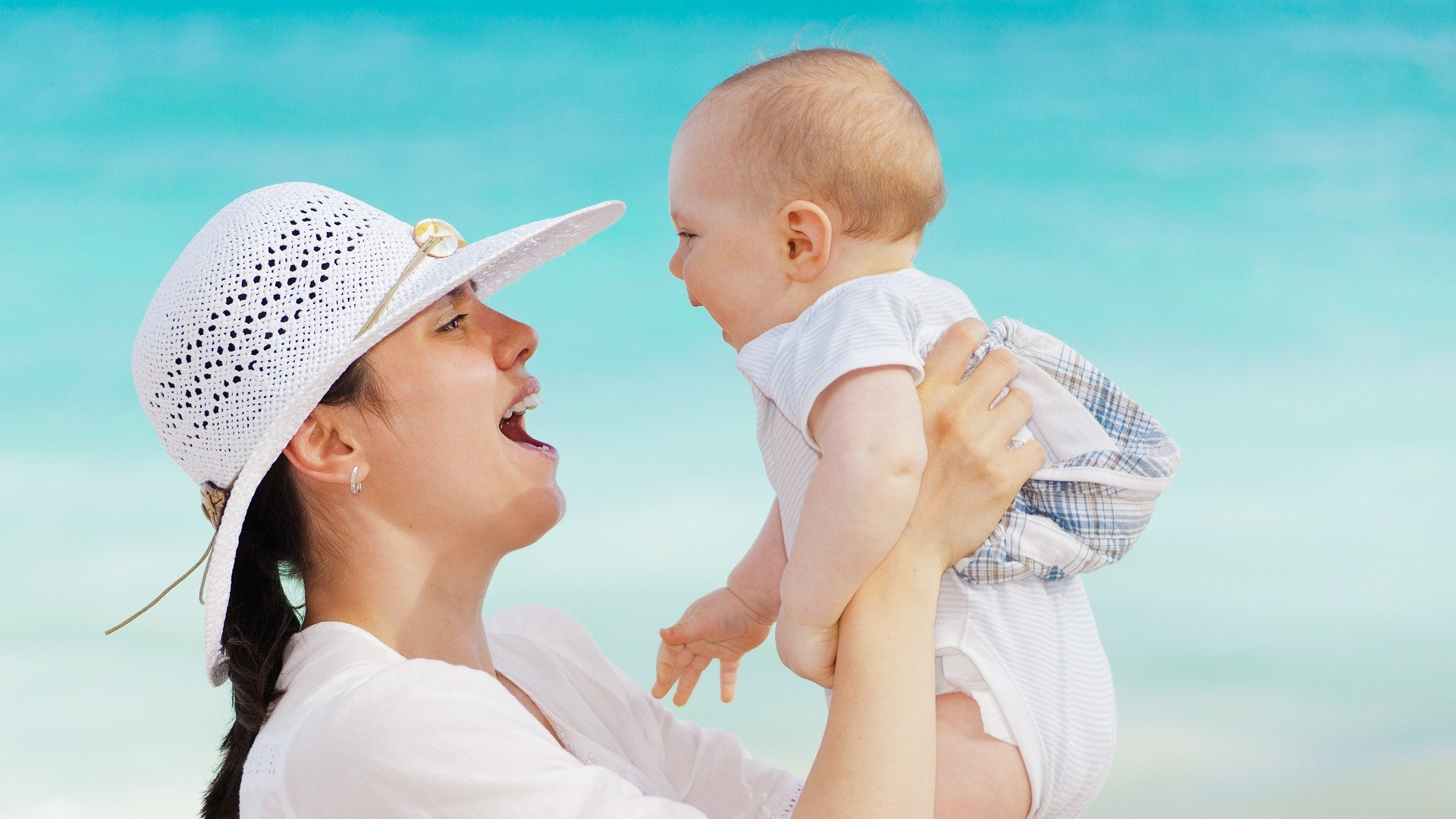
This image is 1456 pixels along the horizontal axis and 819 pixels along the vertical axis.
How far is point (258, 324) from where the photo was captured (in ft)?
7.89

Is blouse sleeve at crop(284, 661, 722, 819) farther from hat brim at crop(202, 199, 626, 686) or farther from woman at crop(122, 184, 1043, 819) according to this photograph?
hat brim at crop(202, 199, 626, 686)

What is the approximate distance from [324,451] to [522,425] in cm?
46

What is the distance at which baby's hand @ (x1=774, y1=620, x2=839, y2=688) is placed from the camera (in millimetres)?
2115

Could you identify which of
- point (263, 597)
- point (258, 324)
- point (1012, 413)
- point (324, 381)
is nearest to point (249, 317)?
point (258, 324)

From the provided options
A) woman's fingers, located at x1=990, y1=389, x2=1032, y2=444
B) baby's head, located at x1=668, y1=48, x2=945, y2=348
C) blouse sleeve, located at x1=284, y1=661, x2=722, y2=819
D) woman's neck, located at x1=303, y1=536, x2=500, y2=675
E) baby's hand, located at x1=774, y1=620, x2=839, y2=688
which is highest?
baby's head, located at x1=668, y1=48, x2=945, y2=348

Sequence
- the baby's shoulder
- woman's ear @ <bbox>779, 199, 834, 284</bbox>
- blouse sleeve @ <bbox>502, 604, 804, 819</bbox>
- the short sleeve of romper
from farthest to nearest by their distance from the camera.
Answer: blouse sleeve @ <bbox>502, 604, 804, 819</bbox> < woman's ear @ <bbox>779, 199, 834, 284</bbox> < the baby's shoulder < the short sleeve of romper

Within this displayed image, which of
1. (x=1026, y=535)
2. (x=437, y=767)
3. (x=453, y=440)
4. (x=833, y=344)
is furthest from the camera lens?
(x=453, y=440)

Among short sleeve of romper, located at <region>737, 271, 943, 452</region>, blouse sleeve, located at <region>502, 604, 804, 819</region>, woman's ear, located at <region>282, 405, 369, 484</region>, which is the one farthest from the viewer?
blouse sleeve, located at <region>502, 604, 804, 819</region>

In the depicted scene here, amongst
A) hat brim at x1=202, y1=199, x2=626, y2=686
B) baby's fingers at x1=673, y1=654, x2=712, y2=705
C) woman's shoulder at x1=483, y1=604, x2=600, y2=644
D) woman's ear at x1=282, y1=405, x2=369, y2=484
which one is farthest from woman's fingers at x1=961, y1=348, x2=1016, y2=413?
woman's shoulder at x1=483, y1=604, x2=600, y2=644

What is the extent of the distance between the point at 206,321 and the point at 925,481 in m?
1.38

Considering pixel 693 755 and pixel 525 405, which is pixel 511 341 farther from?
pixel 693 755

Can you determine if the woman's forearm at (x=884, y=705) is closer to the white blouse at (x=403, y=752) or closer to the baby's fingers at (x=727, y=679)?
the white blouse at (x=403, y=752)

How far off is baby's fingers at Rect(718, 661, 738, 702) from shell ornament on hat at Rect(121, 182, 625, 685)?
1079 mm

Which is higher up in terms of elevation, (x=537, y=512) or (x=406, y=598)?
(x=537, y=512)
